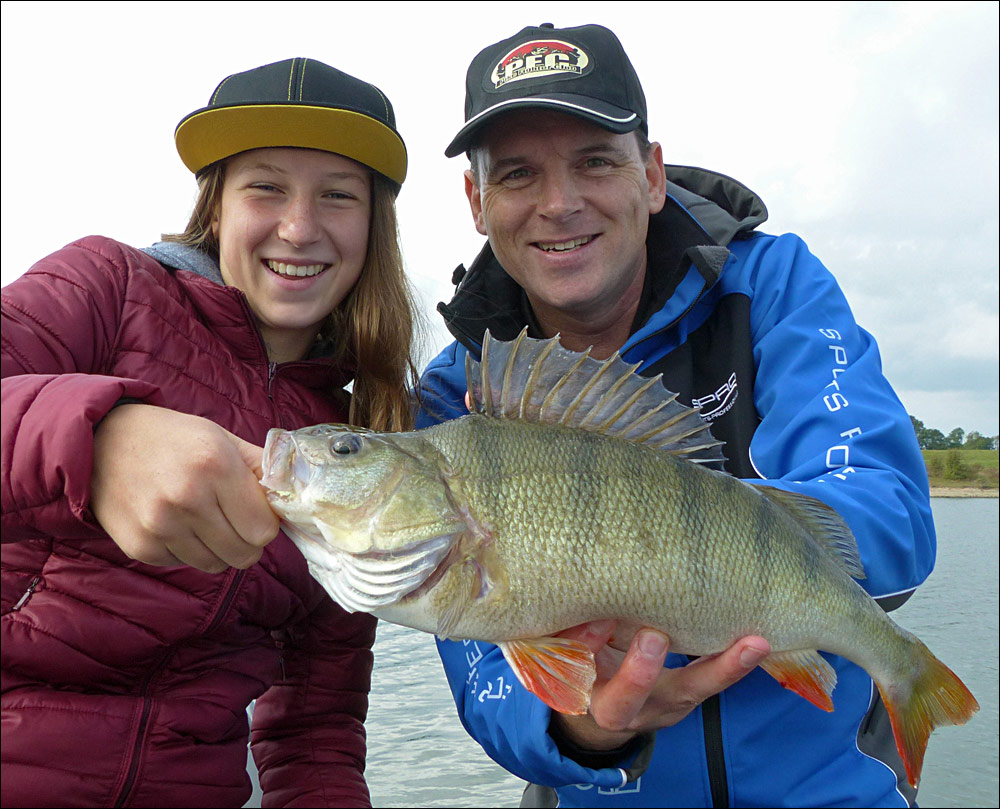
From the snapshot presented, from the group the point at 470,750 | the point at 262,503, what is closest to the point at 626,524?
the point at 262,503

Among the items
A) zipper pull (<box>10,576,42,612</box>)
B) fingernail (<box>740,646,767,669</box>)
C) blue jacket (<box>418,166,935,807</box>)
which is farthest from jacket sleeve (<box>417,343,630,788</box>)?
zipper pull (<box>10,576,42,612</box>)

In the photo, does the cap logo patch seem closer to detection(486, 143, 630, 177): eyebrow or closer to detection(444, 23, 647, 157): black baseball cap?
detection(444, 23, 647, 157): black baseball cap

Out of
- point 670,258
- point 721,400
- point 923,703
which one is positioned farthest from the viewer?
point 670,258

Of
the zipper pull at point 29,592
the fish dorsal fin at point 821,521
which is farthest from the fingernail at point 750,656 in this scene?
the zipper pull at point 29,592

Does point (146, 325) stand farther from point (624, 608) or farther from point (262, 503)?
point (624, 608)

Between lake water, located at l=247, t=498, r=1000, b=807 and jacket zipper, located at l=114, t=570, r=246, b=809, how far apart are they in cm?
72

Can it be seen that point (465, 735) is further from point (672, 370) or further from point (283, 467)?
point (283, 467)

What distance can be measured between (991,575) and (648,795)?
838 centimetres

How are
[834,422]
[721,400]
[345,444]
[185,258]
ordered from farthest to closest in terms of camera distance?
[721,400] → [185,258] → [834,422] → [345,444]

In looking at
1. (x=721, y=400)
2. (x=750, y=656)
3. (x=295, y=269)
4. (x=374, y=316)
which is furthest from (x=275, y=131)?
(x=750, y=656)

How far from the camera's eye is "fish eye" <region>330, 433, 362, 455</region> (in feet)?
4.83

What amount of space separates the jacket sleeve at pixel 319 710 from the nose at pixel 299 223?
3.40ft

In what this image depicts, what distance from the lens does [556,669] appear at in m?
1.54

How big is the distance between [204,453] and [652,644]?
99 cm
